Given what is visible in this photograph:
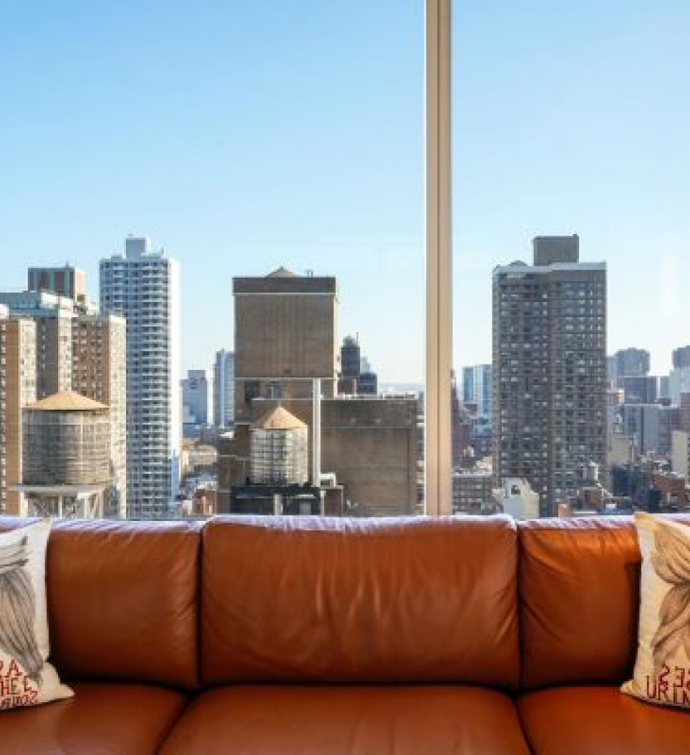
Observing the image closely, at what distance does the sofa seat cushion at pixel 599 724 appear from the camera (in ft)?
4.66

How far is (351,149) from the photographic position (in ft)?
8.02

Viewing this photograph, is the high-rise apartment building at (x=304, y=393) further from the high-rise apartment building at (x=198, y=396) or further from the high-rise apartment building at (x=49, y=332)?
the high-rise apartment building at (x=49, y=332)

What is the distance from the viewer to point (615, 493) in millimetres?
2428

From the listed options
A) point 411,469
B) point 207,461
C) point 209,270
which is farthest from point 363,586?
point 209,270

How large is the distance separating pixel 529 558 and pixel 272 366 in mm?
1069

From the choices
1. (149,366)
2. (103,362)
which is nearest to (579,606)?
(149,366)

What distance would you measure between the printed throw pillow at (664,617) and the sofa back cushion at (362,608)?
289mm

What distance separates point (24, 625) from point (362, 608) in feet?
2.48

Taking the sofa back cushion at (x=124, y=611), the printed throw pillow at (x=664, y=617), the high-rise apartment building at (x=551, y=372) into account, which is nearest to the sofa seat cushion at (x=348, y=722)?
the sofa back cushion at (x=124, y=611)

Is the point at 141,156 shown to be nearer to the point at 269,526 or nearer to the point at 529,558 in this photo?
the point at 269,526

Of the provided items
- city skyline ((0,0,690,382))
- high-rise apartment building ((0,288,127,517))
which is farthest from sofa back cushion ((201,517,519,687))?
high-rise apartment building ((0,288,127,517))

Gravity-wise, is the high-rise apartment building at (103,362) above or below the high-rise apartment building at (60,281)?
below

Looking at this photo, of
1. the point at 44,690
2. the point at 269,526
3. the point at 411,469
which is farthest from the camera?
the point at 411,469

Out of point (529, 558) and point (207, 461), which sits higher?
point (207, 461)
